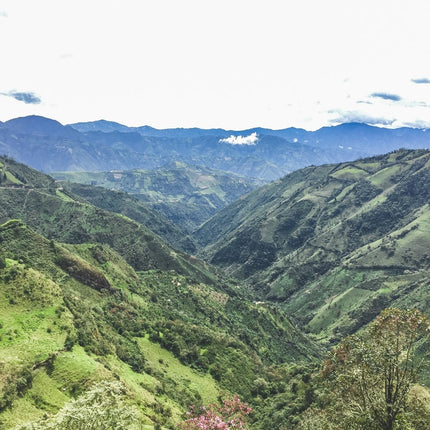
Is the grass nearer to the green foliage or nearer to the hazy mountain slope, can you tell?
the hazy mountain slope

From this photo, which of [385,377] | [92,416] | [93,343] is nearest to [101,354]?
[93,343]

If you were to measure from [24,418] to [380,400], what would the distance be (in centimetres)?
4705

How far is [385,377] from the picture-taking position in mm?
31031

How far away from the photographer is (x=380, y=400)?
3127cm

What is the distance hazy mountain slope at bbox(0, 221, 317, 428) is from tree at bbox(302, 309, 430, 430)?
29.3 meters

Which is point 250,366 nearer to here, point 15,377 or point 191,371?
point 191,371

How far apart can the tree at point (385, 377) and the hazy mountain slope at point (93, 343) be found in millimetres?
29292

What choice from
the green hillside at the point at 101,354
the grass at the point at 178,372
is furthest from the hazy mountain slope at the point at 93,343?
the grass at the point at 178,372

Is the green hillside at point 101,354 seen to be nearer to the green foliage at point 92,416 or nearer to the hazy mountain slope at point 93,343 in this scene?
the green foliage at point 92,416

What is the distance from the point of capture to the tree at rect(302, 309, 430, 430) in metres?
29.9

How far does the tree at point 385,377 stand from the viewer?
29.9 meters

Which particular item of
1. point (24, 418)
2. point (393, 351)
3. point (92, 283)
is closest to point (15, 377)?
point (24, 418)

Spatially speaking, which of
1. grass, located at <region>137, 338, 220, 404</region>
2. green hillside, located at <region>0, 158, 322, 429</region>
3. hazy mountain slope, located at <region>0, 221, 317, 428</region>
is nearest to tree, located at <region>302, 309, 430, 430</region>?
A: green hillside, located at <region>0, 158, 322, 429</region>

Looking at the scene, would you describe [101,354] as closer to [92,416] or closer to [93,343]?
[93,343]
